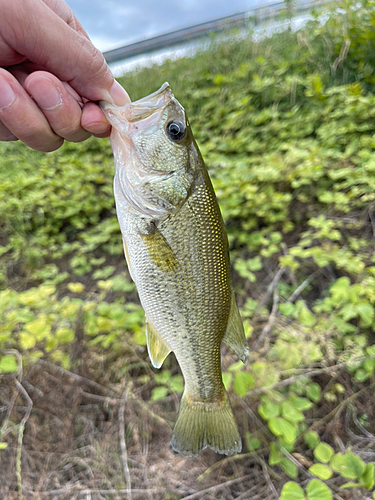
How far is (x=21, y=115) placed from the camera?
1188 mm

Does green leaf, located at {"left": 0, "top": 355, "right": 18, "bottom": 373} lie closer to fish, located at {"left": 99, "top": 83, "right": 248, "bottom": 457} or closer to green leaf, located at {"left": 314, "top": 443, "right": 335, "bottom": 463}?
fish, located at {"left": 99, "top": 83, "right": 248, "bottom": 457}

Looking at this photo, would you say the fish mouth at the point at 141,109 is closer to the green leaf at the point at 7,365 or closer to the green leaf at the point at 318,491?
the green leaf at the point at 7,365

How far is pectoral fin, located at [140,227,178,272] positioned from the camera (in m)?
1.21

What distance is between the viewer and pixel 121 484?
1.80 metres

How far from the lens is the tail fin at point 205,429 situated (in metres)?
1.28

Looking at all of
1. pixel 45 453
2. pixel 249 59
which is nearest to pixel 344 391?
pixel 45 453

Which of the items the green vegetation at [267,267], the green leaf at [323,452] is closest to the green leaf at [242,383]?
the green vegetation at [267,267]

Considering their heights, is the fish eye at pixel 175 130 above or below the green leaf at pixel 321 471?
above

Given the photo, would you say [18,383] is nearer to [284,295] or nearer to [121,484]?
[121,484]

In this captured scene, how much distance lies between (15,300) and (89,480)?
1299 mm

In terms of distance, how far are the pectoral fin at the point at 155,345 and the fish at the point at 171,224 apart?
7 cm

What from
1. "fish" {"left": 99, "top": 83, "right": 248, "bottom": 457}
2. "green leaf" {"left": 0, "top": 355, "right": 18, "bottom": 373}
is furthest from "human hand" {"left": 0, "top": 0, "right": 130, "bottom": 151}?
"green leaf" {"left": 0, "top": 355, "right": 18, "bottom": 373}

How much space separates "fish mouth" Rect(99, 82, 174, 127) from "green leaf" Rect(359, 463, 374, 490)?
163cm

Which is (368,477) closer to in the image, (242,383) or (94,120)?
(242,383)
